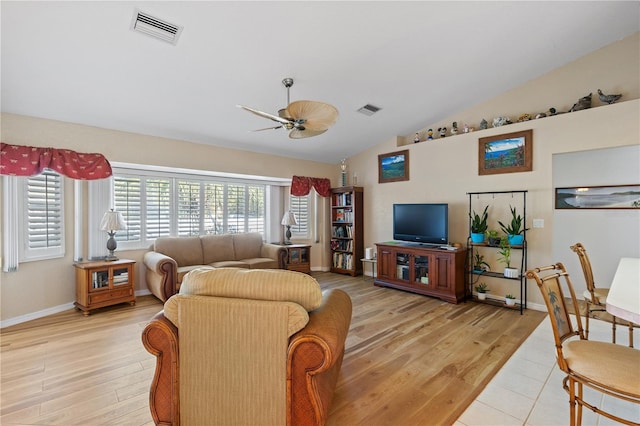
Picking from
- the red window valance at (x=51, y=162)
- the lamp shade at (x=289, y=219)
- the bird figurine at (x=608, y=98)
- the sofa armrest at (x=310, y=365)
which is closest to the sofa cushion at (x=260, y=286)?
the sofa armrest at (x=310, y=365)

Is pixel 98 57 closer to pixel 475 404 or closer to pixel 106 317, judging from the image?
pixel 106 317

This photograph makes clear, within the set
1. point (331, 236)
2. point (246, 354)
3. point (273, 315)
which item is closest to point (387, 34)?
point (273, 315)

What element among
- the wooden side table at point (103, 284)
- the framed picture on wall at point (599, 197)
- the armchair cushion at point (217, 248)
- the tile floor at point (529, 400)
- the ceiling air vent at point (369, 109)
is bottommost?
the tile floor at point (529, 400)

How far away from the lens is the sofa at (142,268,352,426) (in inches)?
58.8

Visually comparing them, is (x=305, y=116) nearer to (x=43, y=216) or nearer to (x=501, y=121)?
(x=501, y=121)

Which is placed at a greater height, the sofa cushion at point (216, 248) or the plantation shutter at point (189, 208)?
the plantation shutter at point (189, 208)

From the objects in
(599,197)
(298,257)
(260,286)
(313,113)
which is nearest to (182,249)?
(298,257)

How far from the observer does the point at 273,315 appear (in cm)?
150

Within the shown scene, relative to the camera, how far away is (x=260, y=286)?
160 cm

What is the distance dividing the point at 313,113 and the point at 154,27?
1.55m

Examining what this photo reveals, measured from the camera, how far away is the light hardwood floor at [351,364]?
1.96 metres

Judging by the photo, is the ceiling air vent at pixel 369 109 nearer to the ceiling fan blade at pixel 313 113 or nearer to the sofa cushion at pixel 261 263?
the ceiling fan blade at pixel 313 113

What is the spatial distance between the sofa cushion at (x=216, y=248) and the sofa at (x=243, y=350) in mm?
3491

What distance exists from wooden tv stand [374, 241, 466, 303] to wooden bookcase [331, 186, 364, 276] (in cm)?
94
